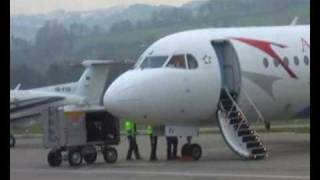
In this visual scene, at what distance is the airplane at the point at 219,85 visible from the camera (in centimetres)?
1883

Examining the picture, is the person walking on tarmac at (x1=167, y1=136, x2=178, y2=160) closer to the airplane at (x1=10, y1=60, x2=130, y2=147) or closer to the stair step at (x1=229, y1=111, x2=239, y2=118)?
the stair step at (x1=229, y1=111, x2=239, y2=118)

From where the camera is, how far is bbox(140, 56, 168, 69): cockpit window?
19844mm

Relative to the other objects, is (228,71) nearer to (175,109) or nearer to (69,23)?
(175,109)

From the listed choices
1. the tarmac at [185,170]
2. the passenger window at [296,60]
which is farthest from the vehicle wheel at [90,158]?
the passenger window at [296,60]

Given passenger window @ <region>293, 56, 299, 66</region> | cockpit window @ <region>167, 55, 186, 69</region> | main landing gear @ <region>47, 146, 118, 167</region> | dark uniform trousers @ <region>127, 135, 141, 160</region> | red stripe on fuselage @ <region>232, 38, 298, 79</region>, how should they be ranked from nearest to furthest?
cockpit window @ <region>167, 55, 186, 69</region> < main landing gear @ <region>47, 146, 118, 167</region> < red stripe on fuselage @ <region>232, 38, 298, 79</region> < dark uniform trousers @ <region>127, 135, 141, 160</region> < passenger window @ <region>293, 56, 299, 66</region>

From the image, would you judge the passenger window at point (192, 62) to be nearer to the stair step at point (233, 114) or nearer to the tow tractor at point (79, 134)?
the stair step at point (233, 114)

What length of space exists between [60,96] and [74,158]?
79.8 ft

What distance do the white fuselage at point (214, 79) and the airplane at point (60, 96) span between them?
1617cm

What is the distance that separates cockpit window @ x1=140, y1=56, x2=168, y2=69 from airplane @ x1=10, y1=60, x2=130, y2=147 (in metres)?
16.4

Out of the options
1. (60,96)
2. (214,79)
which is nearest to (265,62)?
Result: (214,79)

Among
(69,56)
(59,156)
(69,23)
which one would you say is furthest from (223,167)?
(69,23)

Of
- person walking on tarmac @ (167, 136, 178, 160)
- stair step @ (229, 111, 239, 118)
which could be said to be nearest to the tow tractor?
person walking on tarmac @ (167, 136, 178, 160)

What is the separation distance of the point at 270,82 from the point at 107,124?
16.0 ft
